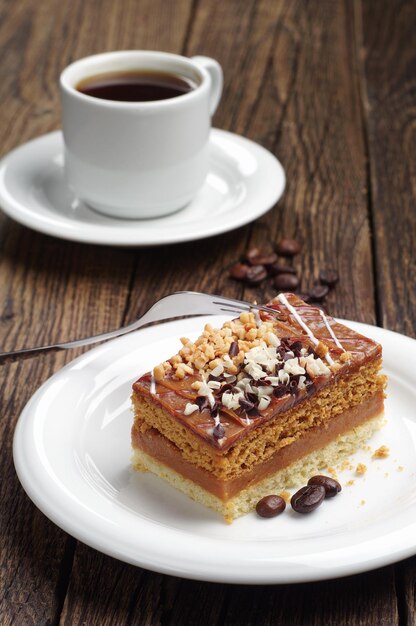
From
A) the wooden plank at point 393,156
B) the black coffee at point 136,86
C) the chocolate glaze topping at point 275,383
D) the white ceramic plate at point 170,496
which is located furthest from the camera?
the black coffee at point 136,86

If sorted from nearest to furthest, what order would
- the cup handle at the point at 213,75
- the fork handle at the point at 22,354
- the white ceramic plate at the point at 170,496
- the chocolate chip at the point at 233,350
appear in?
the white ceramic plate at the point at 170,496
the chocolate chip at the point at 233,350
the fork handle at the point at 22,354
the cup handle at the point at 213,75

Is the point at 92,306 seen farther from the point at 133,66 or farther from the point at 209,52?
the point at 209,52

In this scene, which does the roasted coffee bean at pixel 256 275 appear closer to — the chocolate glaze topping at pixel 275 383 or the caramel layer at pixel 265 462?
the chocolate glaze topping at pixel 275 383

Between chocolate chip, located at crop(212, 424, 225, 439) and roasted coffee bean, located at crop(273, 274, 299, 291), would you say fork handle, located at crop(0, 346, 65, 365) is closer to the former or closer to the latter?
chocolate chip, located at crop(212, 424, 225, 439)

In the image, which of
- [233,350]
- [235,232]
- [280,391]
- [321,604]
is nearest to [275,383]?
[280,391]

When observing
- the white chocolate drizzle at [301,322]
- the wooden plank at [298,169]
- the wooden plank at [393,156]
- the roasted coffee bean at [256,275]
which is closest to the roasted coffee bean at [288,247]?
the wooden plank at [298,169]

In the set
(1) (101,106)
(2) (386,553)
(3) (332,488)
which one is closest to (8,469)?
(3) (332,488)
